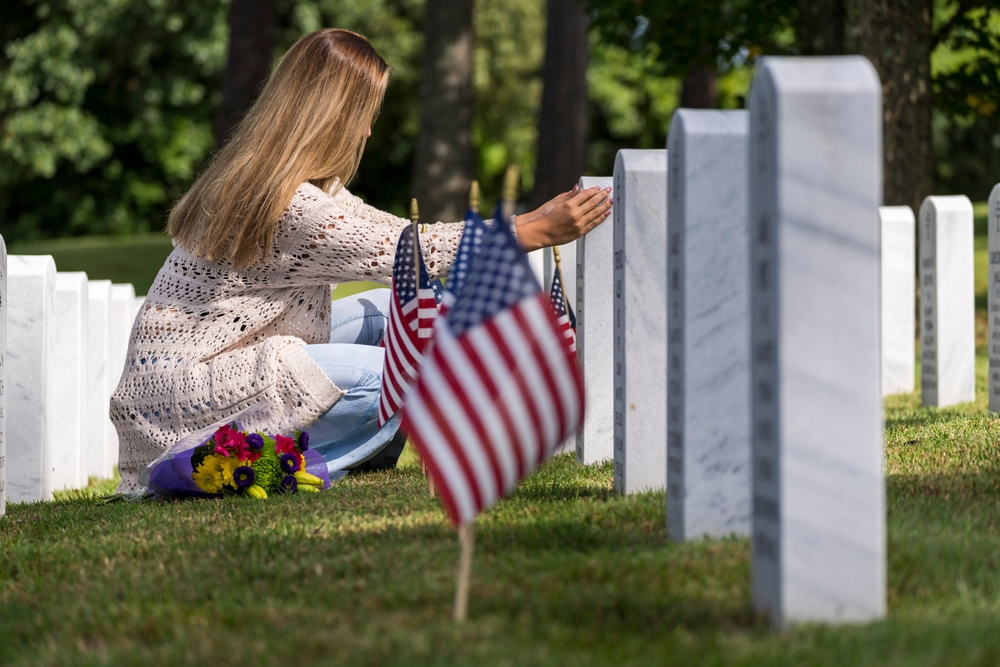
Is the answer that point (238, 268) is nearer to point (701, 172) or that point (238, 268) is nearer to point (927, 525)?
point (701, 172)

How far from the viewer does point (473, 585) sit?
2723 mm

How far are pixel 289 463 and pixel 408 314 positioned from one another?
2.73ft

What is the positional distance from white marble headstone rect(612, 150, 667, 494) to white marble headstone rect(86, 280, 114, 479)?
4.00 metres

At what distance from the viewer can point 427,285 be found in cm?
409

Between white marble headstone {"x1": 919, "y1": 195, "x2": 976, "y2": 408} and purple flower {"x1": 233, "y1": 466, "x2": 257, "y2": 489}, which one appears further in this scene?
white marble headstone {"x1": 919, "y1": 195, "x2": 976, "y2": 408}

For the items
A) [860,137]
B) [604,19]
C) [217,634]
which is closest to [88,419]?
[217,634]

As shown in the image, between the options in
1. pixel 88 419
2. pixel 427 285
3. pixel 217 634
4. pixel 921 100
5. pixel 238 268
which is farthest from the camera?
pixel 921 100

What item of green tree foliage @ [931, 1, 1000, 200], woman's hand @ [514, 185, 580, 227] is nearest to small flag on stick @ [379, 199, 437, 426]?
woman's hand @ [514, 185, 580, 227]

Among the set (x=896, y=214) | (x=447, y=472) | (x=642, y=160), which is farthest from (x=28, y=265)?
(x=896, y=214)

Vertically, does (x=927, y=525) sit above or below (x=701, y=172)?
below

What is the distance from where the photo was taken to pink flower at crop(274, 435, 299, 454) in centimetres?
446

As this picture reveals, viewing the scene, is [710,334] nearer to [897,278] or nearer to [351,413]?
[351,413]

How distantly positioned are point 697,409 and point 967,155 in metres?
27.7

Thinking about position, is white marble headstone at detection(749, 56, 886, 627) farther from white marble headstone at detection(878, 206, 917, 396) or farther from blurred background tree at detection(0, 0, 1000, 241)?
blurred background tree at detection(0, 0, 1000, 241)
